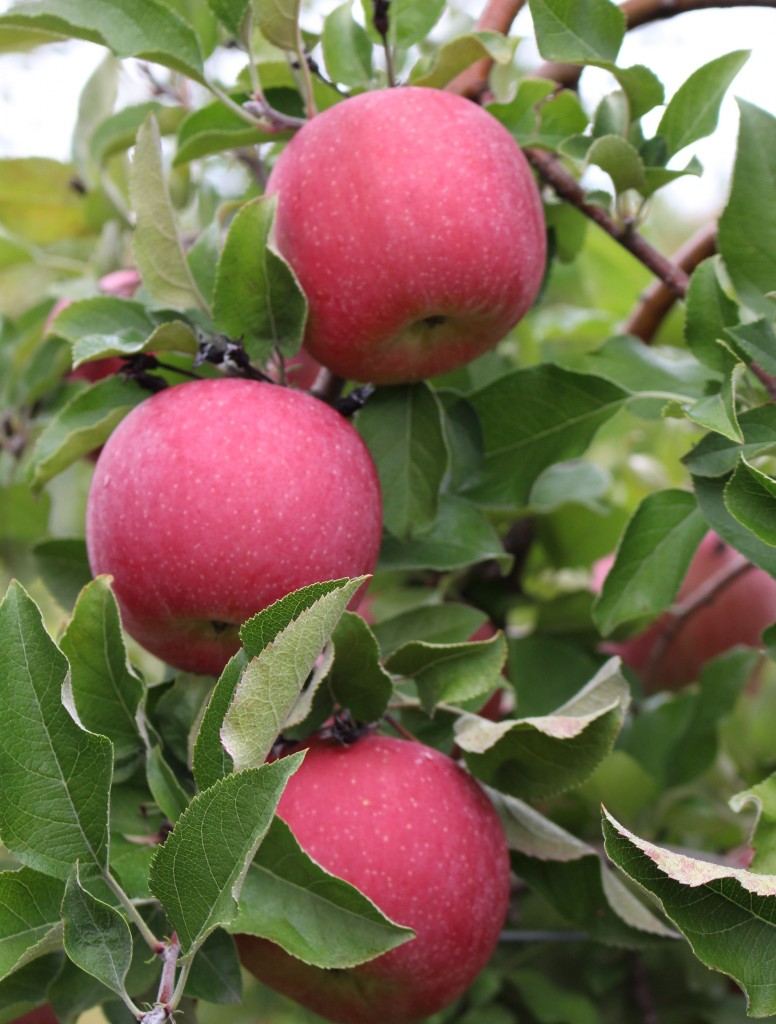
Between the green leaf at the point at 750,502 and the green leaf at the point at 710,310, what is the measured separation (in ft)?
0.52

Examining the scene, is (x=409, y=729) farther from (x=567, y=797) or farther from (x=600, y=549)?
(x=600, y=549)

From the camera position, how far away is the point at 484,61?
2.92ft

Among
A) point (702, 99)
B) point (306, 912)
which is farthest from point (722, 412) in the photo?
point (306, 912)

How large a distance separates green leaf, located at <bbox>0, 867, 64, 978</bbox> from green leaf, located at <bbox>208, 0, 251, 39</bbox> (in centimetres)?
57

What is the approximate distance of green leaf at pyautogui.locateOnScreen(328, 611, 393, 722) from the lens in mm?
675

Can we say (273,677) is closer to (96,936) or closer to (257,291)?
(96,936)

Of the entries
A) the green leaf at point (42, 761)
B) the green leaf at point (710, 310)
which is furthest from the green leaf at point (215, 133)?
the green leaf at point (42, 761)

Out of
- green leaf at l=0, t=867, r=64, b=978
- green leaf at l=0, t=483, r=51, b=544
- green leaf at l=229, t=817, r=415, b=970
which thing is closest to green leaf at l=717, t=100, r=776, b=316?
green leaf at l=229, t=817, r=415, b=970

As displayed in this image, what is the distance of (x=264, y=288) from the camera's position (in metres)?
0.73

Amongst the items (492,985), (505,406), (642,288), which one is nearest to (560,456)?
(505,406)

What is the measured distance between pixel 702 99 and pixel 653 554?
33cm

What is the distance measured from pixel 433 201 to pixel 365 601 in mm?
462

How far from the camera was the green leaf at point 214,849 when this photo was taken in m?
0.50

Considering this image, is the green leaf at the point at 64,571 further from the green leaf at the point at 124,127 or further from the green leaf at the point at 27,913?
the green leaf at the point at 124,127
